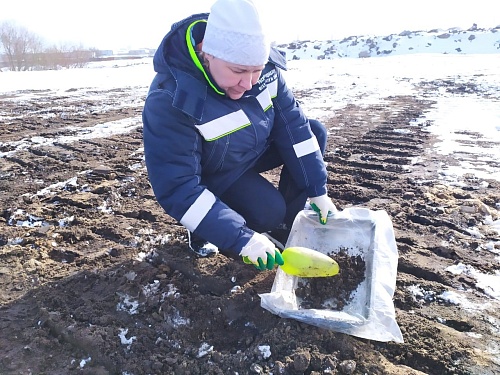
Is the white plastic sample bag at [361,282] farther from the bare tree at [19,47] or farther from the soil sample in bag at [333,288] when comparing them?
the bare tree at [19,47]

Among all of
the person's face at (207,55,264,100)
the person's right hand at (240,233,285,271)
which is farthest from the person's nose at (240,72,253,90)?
the person's right hand at (240,233,285,271)

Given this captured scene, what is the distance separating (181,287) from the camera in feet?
7.45

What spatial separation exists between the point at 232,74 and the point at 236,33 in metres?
0.19

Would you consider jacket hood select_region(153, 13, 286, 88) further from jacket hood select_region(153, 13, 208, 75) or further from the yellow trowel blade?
the yellow trowel blade

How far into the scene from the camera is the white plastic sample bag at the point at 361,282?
184 cm

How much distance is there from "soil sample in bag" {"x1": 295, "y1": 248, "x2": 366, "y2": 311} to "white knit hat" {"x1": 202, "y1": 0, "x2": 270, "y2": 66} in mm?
1158

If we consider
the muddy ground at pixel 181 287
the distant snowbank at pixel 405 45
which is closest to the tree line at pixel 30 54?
the distant snowbank at pixel 405 45

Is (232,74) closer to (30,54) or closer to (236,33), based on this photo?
(236,33)

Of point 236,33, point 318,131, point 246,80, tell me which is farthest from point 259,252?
point 318,131

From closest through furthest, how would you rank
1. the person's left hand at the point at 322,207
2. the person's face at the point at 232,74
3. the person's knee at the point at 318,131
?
the person's face at the point at 232,74
the person's left hand at the point at 322,207
the person's knee at the point at 318,131

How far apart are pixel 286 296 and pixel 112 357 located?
2.74ft

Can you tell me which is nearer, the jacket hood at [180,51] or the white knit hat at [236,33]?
the white knit hat at [236,33]

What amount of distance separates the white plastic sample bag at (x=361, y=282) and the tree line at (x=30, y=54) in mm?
27357

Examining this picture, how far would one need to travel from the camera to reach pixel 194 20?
2.09 metres
